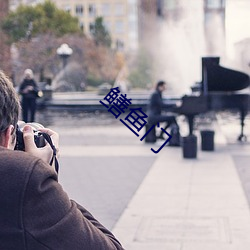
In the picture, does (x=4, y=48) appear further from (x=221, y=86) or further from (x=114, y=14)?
(x=114, y=14)

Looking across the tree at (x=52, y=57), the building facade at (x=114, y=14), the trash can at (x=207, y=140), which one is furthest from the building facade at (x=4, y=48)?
the building facade at (x=114, y=14)

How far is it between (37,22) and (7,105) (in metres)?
46.9

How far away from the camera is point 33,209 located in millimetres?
1662

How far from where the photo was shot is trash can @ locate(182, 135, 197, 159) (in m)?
11.8

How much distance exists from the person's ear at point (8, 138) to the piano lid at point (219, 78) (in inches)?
480

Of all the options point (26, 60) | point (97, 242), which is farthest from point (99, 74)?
point (97, 242)

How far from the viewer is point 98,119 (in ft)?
77.1

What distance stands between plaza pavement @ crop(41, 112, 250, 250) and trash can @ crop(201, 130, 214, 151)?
0.49ft

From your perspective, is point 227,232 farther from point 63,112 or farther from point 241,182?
point 63,112

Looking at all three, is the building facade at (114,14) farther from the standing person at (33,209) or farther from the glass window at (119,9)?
the standing person at (33,209)

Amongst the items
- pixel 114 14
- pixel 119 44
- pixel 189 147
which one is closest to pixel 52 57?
pixel 189 147

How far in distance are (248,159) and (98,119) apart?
1211 cm

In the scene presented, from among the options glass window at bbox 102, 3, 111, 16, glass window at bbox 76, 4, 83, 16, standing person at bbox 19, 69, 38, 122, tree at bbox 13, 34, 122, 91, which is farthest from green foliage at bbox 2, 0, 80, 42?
glass window at bbox 102, 3, 111, 16

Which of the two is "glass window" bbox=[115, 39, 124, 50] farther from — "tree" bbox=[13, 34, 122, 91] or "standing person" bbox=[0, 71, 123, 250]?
"standing person" bbox=[0, 71, 123, 250]
